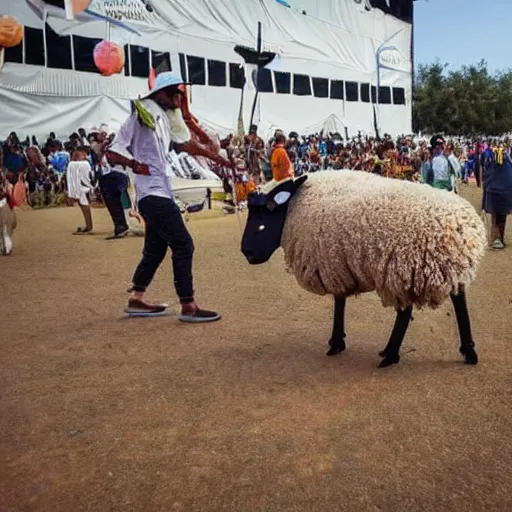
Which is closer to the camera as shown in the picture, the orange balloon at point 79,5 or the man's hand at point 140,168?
the man's hand at point 140,168

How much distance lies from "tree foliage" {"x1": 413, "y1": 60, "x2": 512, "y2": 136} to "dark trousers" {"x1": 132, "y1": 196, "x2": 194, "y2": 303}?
41.4 m

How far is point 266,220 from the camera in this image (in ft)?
13.6

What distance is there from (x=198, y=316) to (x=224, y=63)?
1824 centimetres

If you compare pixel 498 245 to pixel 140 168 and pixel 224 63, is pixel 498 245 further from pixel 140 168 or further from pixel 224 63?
pixel 224 63

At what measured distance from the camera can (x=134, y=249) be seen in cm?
914

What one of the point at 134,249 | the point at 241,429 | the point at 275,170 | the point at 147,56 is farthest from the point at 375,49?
the point at 241,429

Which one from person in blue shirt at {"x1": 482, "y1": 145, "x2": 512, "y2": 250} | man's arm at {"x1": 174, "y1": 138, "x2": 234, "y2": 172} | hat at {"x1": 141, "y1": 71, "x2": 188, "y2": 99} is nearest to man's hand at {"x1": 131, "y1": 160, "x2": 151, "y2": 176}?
man's arm at {"x1": 174, "y1": 138, "x2": 234, "y2": 172}

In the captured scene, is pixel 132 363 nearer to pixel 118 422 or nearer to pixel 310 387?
pixel 118 422

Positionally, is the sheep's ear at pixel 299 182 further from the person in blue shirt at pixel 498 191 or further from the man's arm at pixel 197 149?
the person in blue shirt at pixel 498 191

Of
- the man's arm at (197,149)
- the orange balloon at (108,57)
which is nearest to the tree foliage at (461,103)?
the orange balloon at (108,57)

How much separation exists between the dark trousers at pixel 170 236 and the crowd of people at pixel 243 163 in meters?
3.87

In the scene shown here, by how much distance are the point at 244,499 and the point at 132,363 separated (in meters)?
1.83

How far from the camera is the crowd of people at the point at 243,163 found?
10.2 m

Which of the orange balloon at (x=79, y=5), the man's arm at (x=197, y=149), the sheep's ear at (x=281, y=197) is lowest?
the sheep's ear at (x=281, y=197)
